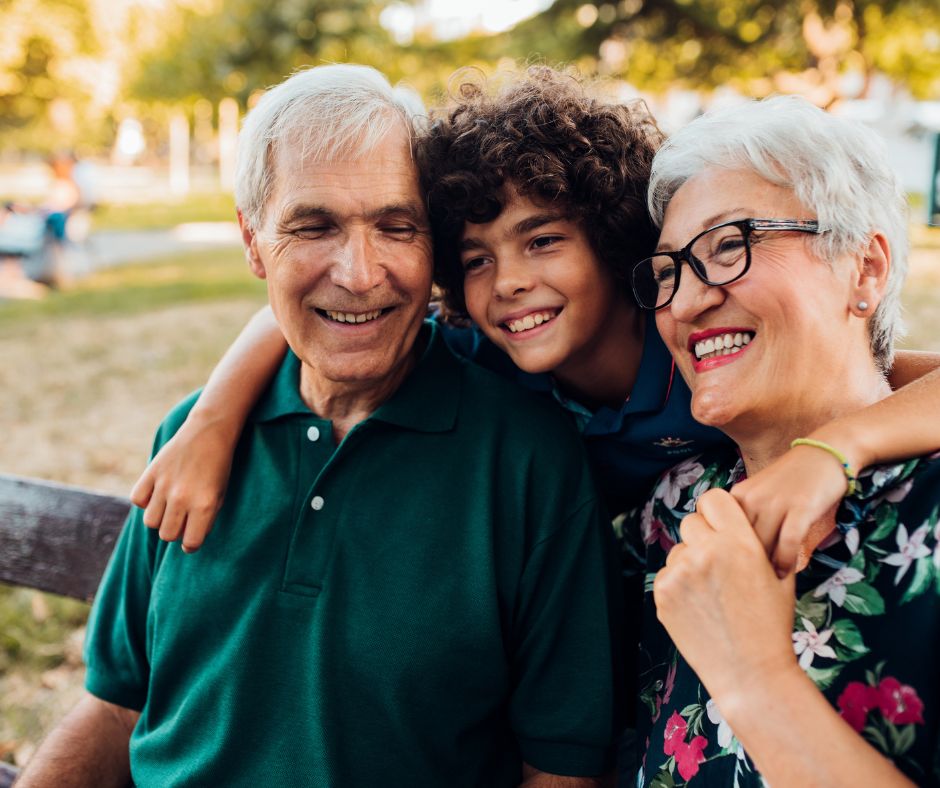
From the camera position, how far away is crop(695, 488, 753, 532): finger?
1490 mm

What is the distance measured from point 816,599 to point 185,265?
15.1 m

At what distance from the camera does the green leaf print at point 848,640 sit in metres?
1.53

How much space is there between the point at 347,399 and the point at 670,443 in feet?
2.71

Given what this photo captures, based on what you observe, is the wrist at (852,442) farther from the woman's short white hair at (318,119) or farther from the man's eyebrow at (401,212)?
the woman's short white hair at (318,119)

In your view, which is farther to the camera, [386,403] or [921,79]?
[921,79]

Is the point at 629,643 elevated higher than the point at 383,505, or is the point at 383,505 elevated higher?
the point at 383,505

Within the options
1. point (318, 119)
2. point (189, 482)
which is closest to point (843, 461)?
point (318, 119)

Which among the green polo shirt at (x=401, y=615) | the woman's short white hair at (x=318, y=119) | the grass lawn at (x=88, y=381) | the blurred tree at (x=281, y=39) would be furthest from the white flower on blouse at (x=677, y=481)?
the blurred tree at (x=281, y=39)

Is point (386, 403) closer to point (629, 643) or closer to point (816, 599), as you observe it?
point (629, 643)

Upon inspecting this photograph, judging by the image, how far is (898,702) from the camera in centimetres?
146

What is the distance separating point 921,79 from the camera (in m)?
14.6

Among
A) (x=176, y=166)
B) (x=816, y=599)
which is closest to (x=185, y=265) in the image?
(x=816, y=599)

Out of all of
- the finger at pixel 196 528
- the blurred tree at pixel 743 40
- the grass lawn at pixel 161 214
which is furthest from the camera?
the grass lawn at pixel 161 214

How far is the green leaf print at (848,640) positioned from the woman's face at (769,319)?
0.41m
